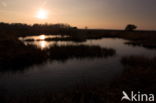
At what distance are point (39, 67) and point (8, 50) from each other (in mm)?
7082

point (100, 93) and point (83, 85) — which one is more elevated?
point (100, 93)

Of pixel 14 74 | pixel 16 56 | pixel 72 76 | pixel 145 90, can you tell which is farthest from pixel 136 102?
pixel 16 56

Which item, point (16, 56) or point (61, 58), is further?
point (61, 58)

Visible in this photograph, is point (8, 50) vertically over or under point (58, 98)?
over

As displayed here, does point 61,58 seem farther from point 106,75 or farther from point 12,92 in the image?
point 12,92

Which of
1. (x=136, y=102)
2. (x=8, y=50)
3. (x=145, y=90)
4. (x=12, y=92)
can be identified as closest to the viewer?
(x=136, y=102)

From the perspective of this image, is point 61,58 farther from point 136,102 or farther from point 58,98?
point 136,102

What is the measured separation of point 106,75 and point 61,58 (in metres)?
9.60

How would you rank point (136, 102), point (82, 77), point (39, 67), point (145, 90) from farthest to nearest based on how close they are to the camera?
point (39, 67), point (82, 77), point (145, 90), point (136, 102)

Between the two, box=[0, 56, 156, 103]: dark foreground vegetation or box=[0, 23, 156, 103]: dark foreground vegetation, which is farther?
box=[0, 23, 156, 103]: dark foreground vegetation

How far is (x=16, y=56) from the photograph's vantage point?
62.2 ft

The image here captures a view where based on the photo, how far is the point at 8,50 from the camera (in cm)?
2066

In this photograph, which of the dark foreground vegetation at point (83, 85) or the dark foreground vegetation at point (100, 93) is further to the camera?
the dark foreground vegetation at point (83, 85)

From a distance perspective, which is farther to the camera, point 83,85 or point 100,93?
point 83,85
